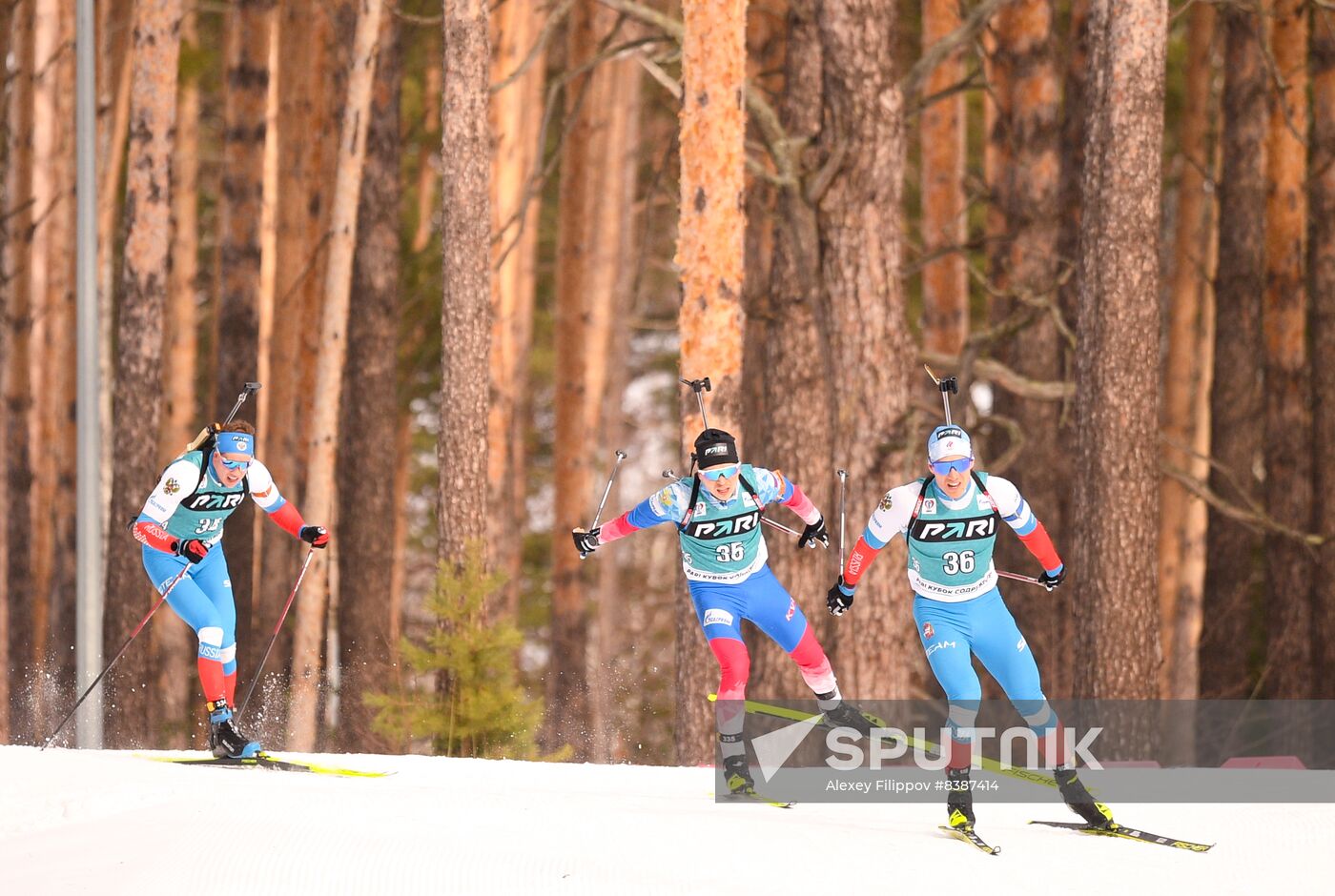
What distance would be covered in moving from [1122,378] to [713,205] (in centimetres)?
310

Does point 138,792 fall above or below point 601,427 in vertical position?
below

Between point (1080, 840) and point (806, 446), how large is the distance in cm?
549

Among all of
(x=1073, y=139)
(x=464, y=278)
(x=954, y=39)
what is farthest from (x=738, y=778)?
(x=1073, y=139)

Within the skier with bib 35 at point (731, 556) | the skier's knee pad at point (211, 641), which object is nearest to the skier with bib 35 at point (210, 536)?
the skier's knee pad at point (211, 641)

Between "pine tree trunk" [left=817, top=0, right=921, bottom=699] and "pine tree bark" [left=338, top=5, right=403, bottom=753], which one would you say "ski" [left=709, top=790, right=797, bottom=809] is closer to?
"pine tree trunk" [left=817, top=0, right=921, bottom=699]

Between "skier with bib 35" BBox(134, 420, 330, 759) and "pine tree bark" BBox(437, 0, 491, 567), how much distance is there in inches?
74.2

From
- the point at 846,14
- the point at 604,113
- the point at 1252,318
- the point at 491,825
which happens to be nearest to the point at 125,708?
the point at 491,825

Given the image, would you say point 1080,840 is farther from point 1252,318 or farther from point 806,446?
Answer: point 1252,318

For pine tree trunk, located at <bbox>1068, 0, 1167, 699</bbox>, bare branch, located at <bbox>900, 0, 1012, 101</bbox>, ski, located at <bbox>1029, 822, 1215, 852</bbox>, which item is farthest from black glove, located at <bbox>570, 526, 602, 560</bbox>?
bare branch, located at <bbox>900, 0, 1012, 101</bbox>

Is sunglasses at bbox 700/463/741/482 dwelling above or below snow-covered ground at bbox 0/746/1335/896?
above

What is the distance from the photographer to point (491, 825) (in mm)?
7332

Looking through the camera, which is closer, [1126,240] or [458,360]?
[1126,240]

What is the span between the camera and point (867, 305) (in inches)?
436

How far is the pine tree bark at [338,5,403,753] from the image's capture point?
15.8m
